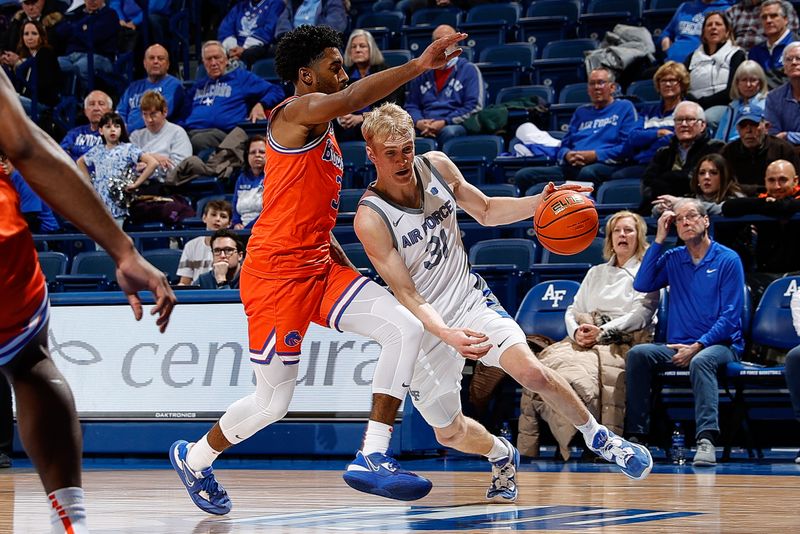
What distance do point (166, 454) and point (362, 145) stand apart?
368cm

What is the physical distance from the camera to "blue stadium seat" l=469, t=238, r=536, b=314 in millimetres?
8211

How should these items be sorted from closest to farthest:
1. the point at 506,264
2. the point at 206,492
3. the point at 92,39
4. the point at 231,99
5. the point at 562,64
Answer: the point at 206,492 → the point at 506,264 → the point at 562,64 → the point at 231,99 → the point at 92,39

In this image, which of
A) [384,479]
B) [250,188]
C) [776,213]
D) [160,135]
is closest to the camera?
[384,479]

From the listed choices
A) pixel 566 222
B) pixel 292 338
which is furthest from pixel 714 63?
pixel 292 338

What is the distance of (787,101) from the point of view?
8664 mm

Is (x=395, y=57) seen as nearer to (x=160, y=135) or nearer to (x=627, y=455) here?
(x=160, y=135)

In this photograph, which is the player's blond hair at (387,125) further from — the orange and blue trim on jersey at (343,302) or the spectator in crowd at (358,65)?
the spectator in crowd at (358,65)

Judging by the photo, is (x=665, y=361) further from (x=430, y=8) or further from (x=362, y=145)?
(x=430, y=8)

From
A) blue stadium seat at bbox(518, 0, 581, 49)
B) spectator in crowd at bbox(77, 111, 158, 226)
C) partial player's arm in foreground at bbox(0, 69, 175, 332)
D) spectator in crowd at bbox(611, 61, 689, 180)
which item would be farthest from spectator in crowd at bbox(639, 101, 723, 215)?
partial player's arm in foreground at bbox(0, 69, 175, 332)

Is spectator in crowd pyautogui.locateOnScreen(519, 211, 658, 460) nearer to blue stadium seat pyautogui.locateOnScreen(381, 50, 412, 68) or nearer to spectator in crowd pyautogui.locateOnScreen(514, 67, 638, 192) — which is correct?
spectator in crowd pyautogui.locateOnScreen(514, 67, 638, 192)

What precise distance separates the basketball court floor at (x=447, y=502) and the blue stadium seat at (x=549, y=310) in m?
1.03

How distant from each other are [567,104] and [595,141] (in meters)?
0.91

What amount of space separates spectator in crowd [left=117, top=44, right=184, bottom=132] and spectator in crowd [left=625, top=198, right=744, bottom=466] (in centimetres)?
600

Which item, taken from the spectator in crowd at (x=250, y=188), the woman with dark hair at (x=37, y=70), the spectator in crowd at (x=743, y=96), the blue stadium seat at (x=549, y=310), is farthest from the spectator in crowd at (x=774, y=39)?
the woman with dark hair at (x=37, y=70)
